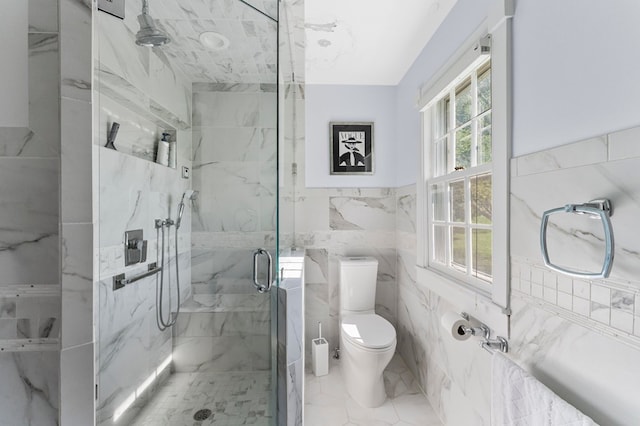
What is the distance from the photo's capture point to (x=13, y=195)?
3.16 ft

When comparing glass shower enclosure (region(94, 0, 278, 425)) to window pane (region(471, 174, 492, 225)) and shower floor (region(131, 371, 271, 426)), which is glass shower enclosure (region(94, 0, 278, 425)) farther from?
window pane (region(471, 174, 492, 225))

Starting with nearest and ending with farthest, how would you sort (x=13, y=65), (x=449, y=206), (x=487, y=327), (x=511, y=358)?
(x=13, y=65), (x=511, y=358), (x=487, y=327), (x=449, y=206)

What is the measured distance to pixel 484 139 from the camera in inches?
56.6

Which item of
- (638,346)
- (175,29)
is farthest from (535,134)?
(175,29)

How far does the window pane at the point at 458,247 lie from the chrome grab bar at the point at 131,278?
162 cm

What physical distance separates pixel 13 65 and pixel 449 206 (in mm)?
2150

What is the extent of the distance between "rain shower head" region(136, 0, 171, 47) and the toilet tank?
1899 mm

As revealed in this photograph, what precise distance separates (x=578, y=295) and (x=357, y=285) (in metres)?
1.64

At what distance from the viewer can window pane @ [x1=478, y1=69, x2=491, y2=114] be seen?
4.56ft

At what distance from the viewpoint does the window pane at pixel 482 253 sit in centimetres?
142

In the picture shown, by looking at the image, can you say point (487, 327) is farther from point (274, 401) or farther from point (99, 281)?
point (99, 281)

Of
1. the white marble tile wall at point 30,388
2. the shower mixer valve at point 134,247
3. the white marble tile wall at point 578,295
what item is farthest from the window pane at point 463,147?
the white marble tile wall at point 30,388

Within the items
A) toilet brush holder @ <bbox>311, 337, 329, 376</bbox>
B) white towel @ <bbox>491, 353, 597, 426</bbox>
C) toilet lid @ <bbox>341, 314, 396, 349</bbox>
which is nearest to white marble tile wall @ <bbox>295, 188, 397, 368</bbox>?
toilet brush holder @ <bbox>311, 337, 329, 376</bbox>

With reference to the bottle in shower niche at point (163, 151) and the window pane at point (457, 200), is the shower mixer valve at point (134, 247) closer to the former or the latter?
the bottle in shower niche at point (163, 151)
